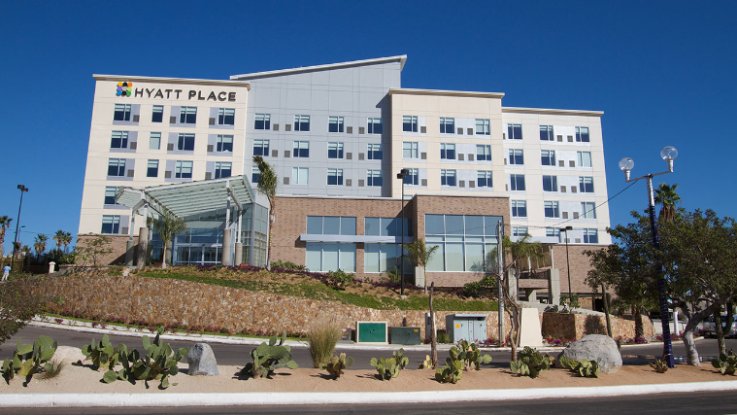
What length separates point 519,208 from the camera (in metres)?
55.3

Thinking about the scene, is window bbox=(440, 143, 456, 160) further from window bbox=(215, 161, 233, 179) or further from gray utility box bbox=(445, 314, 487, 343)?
gray utility box bbox=(445, 314, 487, 343)

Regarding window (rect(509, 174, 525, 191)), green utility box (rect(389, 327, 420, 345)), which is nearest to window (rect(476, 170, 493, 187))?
window (rect(509, 174, 525, 191))

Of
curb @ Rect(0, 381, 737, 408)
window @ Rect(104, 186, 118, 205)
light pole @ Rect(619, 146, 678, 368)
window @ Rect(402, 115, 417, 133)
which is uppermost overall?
window @ Rect(402, 115, 417, 133)

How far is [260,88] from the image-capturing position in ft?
177

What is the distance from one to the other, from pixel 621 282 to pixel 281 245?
29.8 metres

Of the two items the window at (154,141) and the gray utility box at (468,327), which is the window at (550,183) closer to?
the gray utility box at (468,327)

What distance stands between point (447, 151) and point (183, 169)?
25.3m

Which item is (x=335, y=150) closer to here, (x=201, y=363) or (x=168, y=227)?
(x=168, y=227)

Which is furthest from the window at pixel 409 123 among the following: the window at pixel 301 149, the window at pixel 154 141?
the window at pixel 154 141

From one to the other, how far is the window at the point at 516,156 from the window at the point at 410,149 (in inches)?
413

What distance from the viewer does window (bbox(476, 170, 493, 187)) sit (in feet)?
174

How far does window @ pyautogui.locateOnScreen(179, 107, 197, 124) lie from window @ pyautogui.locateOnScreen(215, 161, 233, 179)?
472 centimetres

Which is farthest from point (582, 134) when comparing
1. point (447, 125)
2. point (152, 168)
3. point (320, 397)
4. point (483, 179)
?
point (320, 397)

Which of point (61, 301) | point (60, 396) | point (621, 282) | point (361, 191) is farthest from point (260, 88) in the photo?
point (60, 396)
